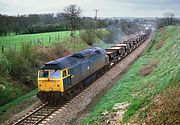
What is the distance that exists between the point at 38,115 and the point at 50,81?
315cm

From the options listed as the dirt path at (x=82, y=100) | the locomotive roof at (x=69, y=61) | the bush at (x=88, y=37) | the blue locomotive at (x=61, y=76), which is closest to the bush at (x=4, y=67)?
the locomotive roof at (x=69, y=61)

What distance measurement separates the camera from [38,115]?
73.2ft

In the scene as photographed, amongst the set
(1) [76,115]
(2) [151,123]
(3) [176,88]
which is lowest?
(1) [76,115]

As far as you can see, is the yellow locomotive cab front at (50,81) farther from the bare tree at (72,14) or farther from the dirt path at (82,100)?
the bare tree at (72,14)

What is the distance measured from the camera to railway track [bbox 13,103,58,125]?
20.7 metres

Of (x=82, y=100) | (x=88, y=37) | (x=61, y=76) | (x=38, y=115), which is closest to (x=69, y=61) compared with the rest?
(x=61, y=76)

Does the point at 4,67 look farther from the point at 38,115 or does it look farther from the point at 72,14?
the point at 72,14

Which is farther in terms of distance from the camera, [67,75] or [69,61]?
[69,61]

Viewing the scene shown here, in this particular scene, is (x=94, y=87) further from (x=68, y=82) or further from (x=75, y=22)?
(x=75, y=22)

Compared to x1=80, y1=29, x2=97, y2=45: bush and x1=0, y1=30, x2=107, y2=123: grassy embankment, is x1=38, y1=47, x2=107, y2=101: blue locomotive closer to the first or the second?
x1=0, y1=30, x2=107, y2=123: grassy embankment

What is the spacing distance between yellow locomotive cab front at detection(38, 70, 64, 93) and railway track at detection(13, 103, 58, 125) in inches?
50.2

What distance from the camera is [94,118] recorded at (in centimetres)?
1906

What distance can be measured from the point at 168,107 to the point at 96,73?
65.7 feet

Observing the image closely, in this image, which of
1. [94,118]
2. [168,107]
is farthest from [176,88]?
[94,118]
